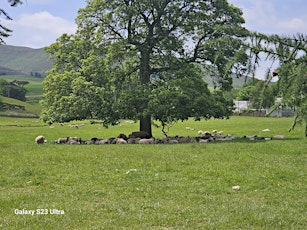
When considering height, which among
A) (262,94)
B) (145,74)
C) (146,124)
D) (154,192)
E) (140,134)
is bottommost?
(140,134)

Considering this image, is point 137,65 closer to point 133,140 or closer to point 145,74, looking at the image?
point 145,74

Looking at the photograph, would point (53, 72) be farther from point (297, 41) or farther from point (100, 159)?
point (297, 41)

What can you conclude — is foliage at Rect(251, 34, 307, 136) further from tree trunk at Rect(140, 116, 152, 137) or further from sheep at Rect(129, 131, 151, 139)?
tree trunk at Rect(140, 116, 152, 137)

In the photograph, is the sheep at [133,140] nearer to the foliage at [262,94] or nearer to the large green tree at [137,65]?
the large green tree at [137,65]

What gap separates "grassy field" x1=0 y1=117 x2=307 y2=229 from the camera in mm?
7523

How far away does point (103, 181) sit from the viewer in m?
11.3

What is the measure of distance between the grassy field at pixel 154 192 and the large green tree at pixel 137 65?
11195mm

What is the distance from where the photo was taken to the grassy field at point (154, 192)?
7.52m

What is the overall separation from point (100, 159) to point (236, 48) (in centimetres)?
1355

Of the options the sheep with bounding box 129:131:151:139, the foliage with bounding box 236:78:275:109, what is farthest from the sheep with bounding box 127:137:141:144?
the foliage with bounding box 236:78:275:109

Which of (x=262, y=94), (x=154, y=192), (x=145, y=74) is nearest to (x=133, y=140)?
(x=145, y=74)

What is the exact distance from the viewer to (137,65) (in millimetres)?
30359

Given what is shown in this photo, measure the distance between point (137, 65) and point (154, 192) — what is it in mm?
21357

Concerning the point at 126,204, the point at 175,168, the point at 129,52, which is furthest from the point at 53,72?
the point at 126,204
